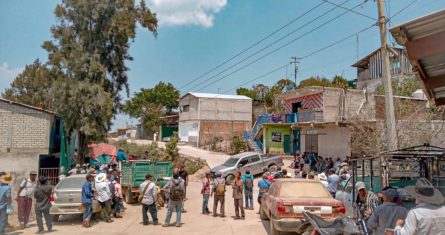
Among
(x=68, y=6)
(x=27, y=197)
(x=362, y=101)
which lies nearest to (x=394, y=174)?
(x=27, y=197)

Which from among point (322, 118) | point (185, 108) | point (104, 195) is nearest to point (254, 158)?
point (322, 118)

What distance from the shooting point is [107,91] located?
28.2 m

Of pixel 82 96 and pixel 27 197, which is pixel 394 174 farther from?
pixel 82 96

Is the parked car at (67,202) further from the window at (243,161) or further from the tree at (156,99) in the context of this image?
the tree at (156,99)

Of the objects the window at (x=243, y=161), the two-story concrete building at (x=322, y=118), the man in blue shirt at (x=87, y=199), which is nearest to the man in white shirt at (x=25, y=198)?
the man in blue shirt at (x=87, y=199)

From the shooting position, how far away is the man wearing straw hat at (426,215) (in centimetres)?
414

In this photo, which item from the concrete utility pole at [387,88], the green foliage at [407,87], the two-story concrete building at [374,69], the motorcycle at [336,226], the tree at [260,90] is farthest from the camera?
the tree at [260,90]

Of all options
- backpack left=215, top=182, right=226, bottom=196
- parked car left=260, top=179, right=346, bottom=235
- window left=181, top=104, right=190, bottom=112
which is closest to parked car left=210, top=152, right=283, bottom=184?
backpack left=215, top=182, right=226, bottom=196

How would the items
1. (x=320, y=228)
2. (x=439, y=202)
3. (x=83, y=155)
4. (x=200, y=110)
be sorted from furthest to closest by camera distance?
(x=200, y=110)
(x=83, y=155)
(x=320, y=228)
(x=439, y=202)

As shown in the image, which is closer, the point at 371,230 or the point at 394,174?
the point at 371,230

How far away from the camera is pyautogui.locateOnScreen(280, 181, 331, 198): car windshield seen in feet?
32.4

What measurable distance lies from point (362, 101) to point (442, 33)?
25.7 metres

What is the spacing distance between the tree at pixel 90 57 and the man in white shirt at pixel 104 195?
14547mm

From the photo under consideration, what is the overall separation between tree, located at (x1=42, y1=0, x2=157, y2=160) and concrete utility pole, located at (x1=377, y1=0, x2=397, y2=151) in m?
18.8
